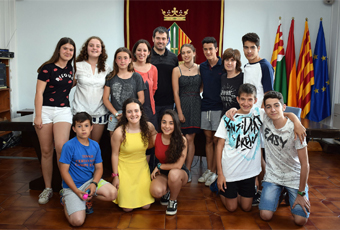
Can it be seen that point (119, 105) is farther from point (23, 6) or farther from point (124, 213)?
point (23, 6)

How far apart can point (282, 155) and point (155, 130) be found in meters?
1.10

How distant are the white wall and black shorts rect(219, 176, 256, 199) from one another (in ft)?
Result: 10.5

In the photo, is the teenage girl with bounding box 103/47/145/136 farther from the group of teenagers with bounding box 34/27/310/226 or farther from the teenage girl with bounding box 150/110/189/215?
the teenage girl with bounding box 150/110/189/215

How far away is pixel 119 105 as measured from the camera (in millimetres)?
2797

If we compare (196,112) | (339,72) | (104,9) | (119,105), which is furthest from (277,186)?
(104,9)

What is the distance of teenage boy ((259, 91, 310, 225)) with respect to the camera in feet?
7.28

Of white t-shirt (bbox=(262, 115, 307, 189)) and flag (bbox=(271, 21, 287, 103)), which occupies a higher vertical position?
flag (bbox=(271, 21, 287, 103))

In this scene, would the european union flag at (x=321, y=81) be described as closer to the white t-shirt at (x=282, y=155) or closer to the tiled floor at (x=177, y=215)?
the tiled floor at (x=177, y=215)

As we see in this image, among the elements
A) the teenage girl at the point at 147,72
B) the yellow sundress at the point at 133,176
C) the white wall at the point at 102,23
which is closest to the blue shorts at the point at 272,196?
the yellow sundress at the point at 133,176

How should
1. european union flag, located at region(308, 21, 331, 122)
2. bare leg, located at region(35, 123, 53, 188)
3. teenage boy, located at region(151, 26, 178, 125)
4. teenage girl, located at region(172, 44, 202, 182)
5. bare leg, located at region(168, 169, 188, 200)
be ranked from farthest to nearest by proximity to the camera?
european union flag, located at region(308, 21, 331, 122)
teenage boy, located at region(151, 26, 178, 125)
teenage girl, located at region(172, 44, 202, 182)
bare leg, located at region(35, 123, 53, 188)
bare leg, located at region(168, 169, 188, 200)

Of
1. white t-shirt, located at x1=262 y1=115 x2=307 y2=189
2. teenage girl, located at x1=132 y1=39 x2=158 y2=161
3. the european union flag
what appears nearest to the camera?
white t-shirt, located at x1=262 y1=115 x2=307 y2=189

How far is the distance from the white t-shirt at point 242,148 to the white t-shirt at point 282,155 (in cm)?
10

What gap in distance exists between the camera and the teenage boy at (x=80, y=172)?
228 centimetres

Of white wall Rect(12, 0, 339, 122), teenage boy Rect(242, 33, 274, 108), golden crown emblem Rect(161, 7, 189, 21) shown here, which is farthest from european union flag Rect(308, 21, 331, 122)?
teenage boy Rect(242, 33, 274, 108)
